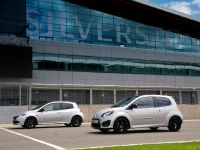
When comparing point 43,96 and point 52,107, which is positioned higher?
point 43,96

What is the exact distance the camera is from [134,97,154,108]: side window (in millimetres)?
19844

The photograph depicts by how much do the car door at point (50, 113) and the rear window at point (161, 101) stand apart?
7.18 meters

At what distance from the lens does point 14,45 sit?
3600 cm

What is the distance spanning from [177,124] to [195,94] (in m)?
27.7

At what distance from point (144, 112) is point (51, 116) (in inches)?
294

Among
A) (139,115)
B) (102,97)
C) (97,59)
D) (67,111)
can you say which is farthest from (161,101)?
(97,59)

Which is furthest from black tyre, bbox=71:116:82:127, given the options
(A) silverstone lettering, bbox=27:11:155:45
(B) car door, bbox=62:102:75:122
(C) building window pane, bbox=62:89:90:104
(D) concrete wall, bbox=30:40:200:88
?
(A) silverstone lettering, bbox=27:11:155:45

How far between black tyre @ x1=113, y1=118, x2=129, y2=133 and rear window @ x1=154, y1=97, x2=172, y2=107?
2064mm

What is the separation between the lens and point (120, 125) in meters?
19.1

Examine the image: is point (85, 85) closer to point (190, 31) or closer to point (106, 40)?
point (106, 40)

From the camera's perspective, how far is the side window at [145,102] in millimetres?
19844

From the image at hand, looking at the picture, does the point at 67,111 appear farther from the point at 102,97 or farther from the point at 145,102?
the point at 102,97

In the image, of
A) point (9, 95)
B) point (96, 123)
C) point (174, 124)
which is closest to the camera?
point (96, 123)

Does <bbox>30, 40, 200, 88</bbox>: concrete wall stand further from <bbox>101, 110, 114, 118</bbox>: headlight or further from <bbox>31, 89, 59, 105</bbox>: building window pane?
<bbox>101, 110, 114, 118</bbox>: headlight
